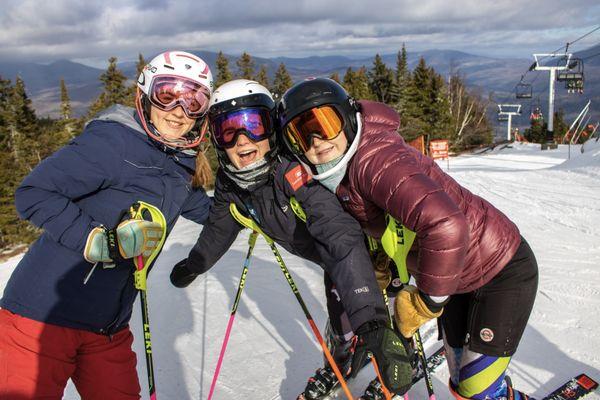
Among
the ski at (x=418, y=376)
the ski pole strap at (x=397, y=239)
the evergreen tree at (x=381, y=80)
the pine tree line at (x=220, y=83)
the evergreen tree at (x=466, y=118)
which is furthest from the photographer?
the evergreen tree at (x=466, y=118)

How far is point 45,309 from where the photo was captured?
229 cm

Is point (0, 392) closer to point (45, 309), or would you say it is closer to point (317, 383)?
point (45, 309)

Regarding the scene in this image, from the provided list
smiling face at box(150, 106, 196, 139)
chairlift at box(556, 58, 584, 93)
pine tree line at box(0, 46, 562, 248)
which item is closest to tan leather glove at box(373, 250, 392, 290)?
smiling face at box(150, 106, 196, 139)

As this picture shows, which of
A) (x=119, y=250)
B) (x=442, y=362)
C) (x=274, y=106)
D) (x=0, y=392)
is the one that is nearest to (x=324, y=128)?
(x=274, y=106)

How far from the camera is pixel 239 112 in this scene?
280 centimetres

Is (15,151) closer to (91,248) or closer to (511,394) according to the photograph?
(91,248)

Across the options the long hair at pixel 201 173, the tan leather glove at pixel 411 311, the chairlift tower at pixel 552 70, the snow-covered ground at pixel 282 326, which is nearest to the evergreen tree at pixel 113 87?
the snow-covered ground at pixel 282 326

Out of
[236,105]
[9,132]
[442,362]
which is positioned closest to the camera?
[236,105]

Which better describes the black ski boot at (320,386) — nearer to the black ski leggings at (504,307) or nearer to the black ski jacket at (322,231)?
the black ski jacket at (322,231)

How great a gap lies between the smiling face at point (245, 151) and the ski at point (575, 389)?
2.75 meters

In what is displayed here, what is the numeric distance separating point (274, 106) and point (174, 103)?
65 centimetres

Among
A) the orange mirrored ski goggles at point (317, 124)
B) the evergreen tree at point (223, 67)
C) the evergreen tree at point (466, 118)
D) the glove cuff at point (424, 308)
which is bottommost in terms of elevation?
the evergreen tree at point (466, 118)

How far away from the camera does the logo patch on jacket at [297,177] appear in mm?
2562

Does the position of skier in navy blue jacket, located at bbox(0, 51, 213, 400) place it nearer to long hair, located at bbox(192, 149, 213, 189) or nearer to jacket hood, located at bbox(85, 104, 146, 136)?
jacket hood, located at bbox(85, 104, 146, 136)
